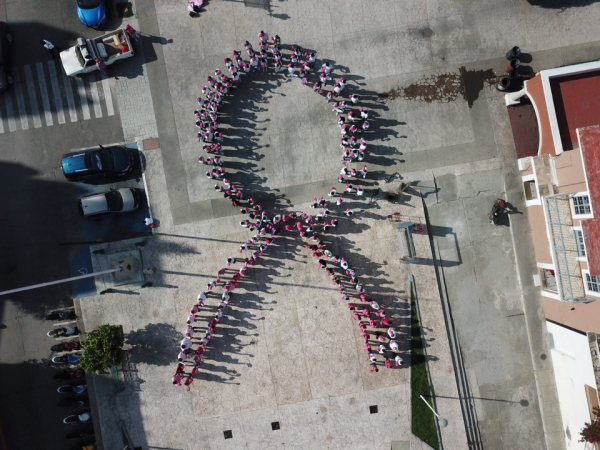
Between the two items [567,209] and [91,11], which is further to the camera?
[91,11]

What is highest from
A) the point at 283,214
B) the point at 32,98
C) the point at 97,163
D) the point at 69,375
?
the point at 32,98

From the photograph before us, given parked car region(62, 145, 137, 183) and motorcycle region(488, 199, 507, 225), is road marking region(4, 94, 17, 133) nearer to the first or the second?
parked car region(62, 145, 137, 183)

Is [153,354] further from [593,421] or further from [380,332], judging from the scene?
[593,421]

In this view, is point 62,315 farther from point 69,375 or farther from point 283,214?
point 283,214

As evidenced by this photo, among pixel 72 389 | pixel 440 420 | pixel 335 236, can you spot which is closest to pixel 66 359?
pixel 72 389

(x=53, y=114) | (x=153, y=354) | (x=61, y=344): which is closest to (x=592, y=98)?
(x=153, y=354)

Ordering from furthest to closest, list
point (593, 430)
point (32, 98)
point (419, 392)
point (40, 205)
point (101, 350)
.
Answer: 1. point (32, 98)
2. point (40, 205)
3. point (419, 392)
4. point (101, 350)
5. point (593, 430)

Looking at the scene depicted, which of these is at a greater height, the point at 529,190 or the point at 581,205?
the point at 529,190

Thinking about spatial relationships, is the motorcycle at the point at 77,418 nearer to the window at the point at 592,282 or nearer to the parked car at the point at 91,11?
the parked car at the point at 91,11
